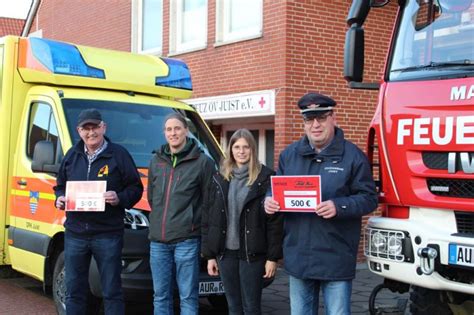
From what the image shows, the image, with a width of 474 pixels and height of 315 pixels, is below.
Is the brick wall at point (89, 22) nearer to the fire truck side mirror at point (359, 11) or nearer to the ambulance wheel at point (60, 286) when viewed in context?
the ambulance wheel at point (60, 286)

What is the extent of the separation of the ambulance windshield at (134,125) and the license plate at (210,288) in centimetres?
154

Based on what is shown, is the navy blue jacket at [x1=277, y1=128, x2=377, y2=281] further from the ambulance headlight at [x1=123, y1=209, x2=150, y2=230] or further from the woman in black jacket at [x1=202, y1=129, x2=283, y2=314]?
the ambulance headlight at [x1=123, y1=209, x2=150, y2=230]

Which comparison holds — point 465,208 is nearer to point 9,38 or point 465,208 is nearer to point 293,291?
point 293,291

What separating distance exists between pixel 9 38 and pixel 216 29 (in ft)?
15.2

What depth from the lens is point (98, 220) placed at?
5.75 m

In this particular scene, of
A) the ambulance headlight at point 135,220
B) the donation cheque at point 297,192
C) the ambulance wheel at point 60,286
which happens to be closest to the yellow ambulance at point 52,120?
the ambulance wheel at point 60,286

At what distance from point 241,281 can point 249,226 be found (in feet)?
1.33

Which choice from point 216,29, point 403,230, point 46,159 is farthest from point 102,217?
point 216,29

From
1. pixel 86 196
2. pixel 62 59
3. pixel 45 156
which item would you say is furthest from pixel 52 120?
pixel 86 196

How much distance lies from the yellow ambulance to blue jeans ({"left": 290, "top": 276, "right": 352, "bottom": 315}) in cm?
274

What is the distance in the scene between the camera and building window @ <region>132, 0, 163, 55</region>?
550 inches

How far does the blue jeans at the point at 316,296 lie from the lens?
15.3 ft

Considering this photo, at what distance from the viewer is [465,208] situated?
469 centimetres

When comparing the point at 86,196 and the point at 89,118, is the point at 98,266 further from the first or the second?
the point at 89,118
